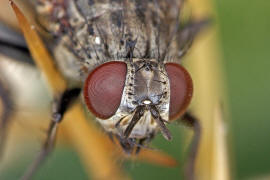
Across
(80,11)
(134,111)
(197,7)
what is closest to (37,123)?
(80,11)

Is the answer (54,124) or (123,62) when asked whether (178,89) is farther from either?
(54,124)

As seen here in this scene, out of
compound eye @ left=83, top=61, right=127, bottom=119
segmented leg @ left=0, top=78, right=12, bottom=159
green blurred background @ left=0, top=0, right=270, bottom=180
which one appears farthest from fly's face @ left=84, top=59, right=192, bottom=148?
segmented leg @ left=0, top=78, right=12, bottom=159

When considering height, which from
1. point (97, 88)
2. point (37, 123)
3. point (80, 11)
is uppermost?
point (80, 11)

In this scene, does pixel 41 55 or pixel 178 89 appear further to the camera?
pixel 41 55

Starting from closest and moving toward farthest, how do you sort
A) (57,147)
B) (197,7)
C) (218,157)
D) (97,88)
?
(97,88) < (218,157) < (57,147) < (197,7)

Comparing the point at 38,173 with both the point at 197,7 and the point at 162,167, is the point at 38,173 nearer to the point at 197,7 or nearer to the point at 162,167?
the point at 162,167

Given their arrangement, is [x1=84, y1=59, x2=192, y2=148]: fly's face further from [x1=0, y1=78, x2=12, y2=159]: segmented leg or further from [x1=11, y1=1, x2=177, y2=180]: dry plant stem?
[x1=0, y1=78, x2=12, y2=159]: segmented leg

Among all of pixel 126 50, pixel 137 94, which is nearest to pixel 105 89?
pixel 137 94
